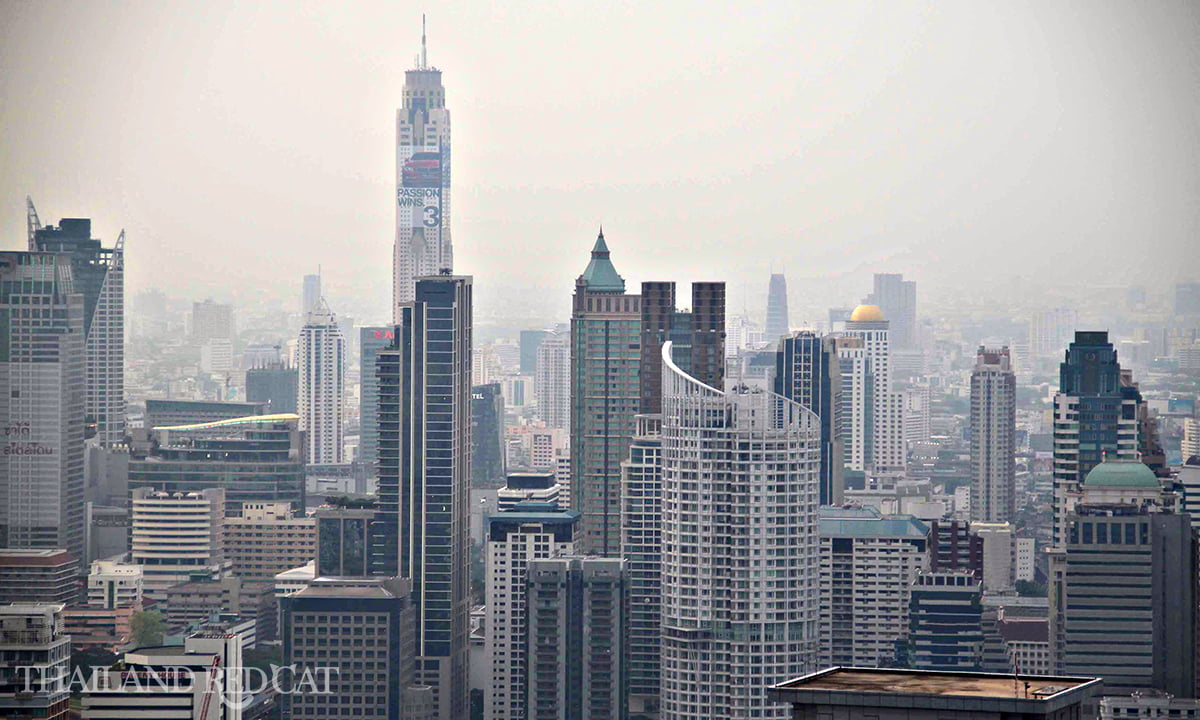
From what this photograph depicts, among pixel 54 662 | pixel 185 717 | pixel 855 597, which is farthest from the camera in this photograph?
pixel 855 597

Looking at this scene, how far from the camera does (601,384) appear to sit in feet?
53.6

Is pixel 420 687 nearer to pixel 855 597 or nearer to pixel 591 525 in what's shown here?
pixel 591 525

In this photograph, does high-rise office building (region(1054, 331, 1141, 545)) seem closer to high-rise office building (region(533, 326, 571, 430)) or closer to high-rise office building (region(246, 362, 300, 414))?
high-rise office building (region(533, 326, 571, 430))

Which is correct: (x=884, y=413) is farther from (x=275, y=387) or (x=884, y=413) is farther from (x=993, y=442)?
(x=275, y=387)

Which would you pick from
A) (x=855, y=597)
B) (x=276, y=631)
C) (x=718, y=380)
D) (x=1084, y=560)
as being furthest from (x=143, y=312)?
(x=1084, y=560)

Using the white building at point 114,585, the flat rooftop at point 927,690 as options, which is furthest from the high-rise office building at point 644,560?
the flat rooftop at point 927,690

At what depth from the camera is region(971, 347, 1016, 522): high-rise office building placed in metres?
15.1

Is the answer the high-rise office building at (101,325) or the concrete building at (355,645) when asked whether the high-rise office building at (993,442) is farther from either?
the high-rise office building at (101,325)

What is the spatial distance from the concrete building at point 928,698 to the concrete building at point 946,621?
7666mm

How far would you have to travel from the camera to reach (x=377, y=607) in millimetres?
14922

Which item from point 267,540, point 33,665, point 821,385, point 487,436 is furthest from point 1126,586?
point 267,540

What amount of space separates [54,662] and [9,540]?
5.61 meters

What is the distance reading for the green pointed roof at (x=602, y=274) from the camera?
14.9 metres

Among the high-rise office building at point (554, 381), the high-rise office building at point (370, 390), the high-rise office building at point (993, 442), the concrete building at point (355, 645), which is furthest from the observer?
the high-rise office building at point (370, 390)
